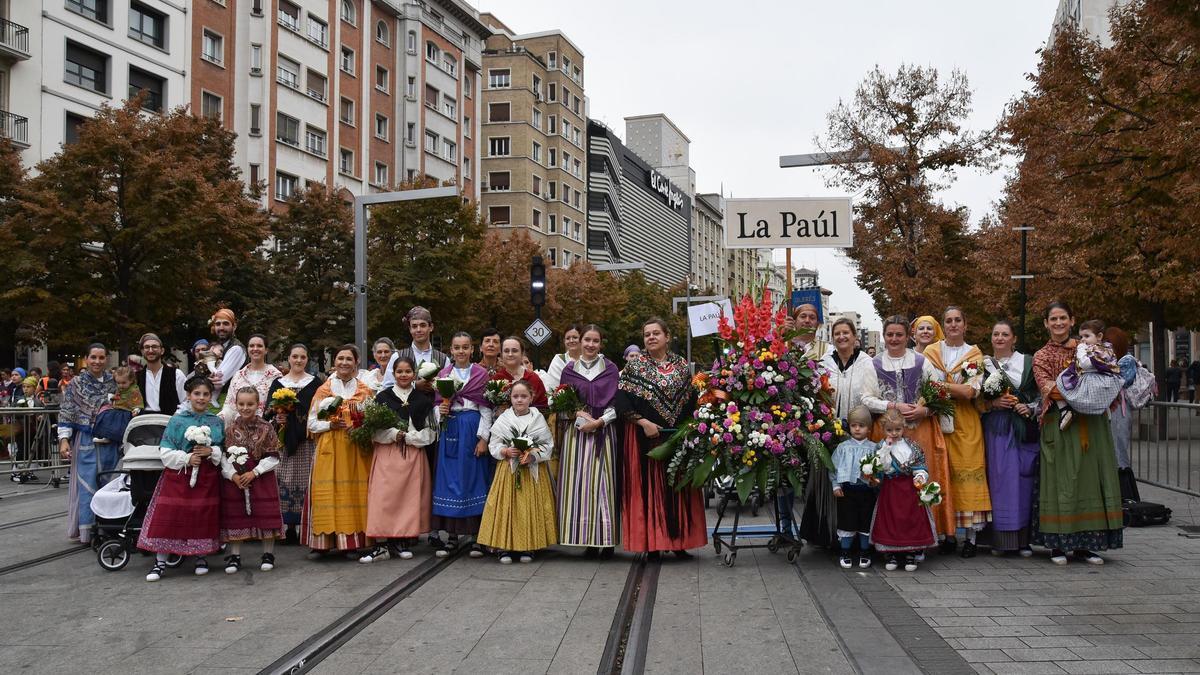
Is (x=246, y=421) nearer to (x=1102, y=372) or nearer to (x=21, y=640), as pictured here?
(x=21, y=640)

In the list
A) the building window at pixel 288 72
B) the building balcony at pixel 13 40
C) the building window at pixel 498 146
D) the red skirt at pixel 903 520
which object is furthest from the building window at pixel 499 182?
the red skirt at pixel 903 520

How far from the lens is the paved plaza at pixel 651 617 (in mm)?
5348

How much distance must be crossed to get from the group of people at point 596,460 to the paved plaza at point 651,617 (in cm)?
29

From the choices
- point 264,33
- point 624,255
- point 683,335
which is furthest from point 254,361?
point 624,255

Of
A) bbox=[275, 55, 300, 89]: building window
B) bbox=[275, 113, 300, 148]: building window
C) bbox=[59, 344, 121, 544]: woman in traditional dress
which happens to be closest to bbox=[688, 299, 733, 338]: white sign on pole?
bbox=[59, 344, 121, 544]: woman in traditional dress

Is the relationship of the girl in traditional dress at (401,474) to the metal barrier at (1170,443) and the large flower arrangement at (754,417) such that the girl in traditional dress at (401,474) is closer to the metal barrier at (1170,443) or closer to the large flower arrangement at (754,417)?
the large flower arrangement at (754,417)

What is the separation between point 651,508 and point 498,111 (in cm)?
6065

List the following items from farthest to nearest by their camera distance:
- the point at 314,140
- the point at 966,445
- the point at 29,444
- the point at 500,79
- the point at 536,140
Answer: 1. the point at 536,140
2. the point at 500,79
3. the point at 314,140
4. the point at 29,444
5. the point at 966,445

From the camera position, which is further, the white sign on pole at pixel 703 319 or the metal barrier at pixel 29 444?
the white sign on pole at pixel 703 319

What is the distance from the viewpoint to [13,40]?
2819 centimetres

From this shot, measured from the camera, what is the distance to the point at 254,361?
928 centimetres

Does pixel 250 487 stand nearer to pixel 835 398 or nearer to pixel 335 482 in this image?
pixel 335 482

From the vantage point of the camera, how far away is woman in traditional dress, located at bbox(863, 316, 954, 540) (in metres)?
8.22

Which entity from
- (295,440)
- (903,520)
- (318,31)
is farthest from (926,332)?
(318,31)
